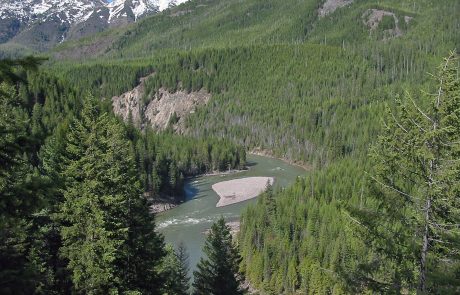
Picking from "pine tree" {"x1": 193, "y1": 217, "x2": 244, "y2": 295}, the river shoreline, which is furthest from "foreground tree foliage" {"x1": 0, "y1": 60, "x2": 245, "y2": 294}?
the river shoreline

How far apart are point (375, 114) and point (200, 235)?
103m

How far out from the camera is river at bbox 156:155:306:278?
85.9 m

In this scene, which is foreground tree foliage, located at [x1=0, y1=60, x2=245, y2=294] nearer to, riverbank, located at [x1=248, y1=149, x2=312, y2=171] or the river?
the river

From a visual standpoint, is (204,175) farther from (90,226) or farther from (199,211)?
(90,226)

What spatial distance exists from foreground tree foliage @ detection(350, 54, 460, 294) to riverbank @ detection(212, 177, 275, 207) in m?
94.2

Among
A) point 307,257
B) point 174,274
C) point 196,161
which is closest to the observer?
point 174,274

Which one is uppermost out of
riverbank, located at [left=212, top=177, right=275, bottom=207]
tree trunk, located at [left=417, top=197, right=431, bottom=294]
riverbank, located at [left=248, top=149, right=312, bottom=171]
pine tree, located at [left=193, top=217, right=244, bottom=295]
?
tree trunk, located at [left=417, top=197, right=431, bottom=294]

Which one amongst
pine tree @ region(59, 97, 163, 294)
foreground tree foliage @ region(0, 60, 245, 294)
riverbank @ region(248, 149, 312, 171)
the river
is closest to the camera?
foreground tree foliage @ region(0, 60, 245, 294)

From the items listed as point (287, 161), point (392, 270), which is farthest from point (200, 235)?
point (287, 161)

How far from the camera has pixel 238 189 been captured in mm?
Result: 128000

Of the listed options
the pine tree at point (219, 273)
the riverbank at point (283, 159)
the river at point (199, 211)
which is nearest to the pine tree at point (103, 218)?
the pine tree at point (219, 273)

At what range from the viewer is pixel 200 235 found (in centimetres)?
8800

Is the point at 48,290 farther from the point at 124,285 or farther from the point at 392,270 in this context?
the point at 392,270

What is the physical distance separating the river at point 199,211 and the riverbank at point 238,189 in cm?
183
